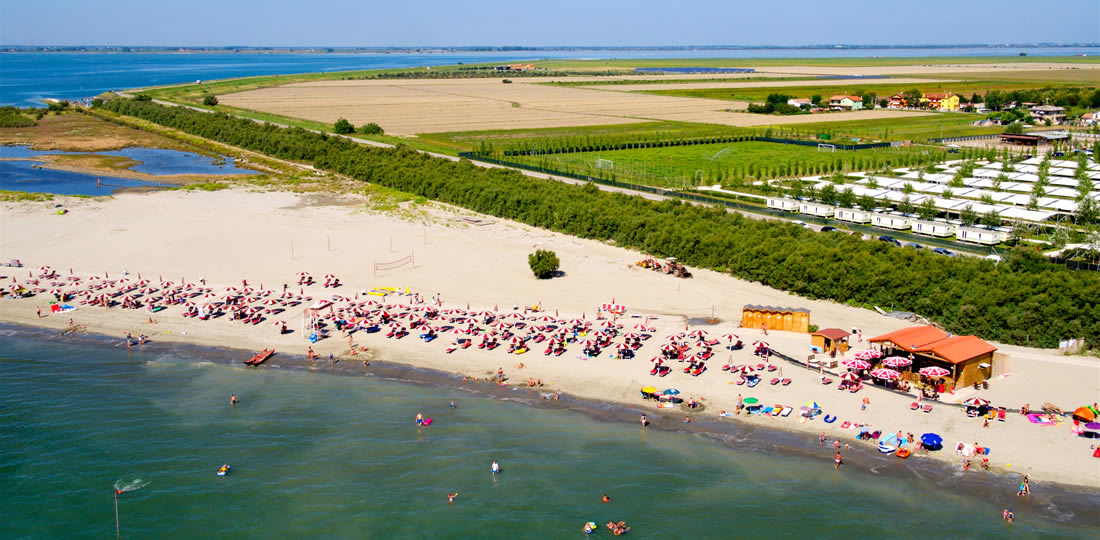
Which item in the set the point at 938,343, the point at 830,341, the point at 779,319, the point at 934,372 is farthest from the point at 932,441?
the point at 779,319

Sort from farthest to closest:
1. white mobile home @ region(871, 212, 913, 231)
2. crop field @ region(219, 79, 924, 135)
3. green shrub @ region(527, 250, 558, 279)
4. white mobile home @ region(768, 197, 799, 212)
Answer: crop field @ region(219, 79, 924, 135), white mobile home @ region(768, 197, 799, 212), white mobile home @ region(871, 212, 913, 231), green shrub @ region(527, 250, 558, 279)

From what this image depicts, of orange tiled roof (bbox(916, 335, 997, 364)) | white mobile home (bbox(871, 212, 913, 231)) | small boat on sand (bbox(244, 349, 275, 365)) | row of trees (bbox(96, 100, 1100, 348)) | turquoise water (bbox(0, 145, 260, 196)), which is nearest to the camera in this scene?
orange tiled roof (bbox(916, 335, 997, 364))

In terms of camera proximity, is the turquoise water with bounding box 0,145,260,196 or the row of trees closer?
the row of trees

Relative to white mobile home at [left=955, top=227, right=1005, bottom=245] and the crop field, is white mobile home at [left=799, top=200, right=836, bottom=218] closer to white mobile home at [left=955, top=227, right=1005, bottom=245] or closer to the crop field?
white mobile home at [left=955, top=227, right=1005, bottom=245]

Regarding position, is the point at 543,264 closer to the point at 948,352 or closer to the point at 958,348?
the point at 948,352

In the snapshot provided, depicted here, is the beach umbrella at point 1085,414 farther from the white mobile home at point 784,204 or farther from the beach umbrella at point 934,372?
the white mobile home at point 784,204

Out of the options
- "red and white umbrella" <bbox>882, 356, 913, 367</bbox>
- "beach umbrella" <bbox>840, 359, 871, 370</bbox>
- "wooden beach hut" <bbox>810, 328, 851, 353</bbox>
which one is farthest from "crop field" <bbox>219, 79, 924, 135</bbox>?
"red and white umbrella" <bbox>882, 356, 913, 367</bbox>

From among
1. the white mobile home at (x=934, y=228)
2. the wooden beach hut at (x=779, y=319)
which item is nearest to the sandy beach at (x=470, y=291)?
the wooden beach hut at (x=779, y=319)

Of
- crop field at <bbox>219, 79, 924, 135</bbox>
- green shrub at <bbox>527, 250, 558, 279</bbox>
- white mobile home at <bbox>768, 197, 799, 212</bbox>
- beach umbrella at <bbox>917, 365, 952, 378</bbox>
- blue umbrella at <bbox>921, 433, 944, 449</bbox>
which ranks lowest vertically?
blue umbrella at <bbox>921, 433, 944, 449</bbox>

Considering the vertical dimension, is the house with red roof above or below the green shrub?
above
